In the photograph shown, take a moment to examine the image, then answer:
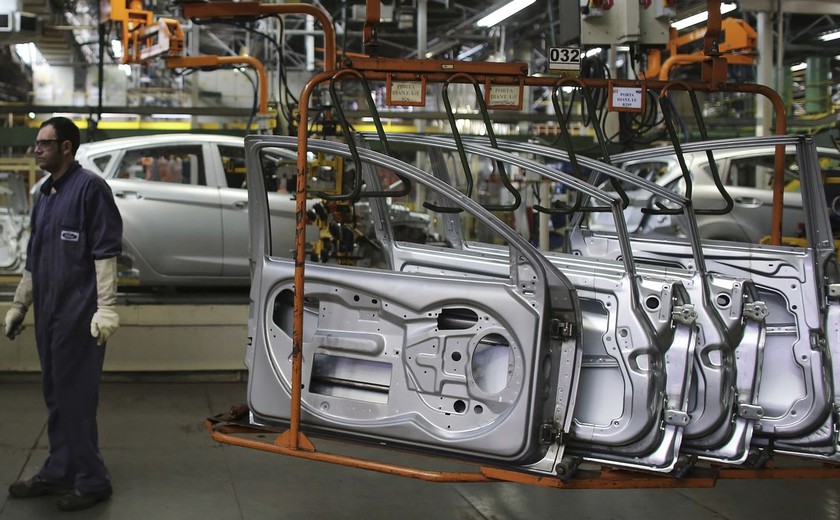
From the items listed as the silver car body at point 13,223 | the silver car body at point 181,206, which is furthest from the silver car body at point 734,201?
the silver car body at point 13,223

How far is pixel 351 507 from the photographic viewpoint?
4.89m

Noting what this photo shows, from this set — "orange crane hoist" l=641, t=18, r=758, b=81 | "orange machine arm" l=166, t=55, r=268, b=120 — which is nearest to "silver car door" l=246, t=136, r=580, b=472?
"orange machine arm" l=166, t=55, r=268, b=120

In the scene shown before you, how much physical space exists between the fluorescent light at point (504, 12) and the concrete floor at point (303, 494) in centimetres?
365

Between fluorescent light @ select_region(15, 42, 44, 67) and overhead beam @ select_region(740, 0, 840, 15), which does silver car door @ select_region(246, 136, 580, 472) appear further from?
fluorescent light @ select_region(15, 42, 44, 67)

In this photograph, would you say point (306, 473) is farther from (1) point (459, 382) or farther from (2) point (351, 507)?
(1) point (459, 382)

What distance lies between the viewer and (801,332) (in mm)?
4234

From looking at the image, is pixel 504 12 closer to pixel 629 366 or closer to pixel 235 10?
pixel 235 10

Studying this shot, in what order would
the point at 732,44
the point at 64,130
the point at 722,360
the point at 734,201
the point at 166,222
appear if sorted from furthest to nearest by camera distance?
the point at 732,44, the point at 734,201, the point at 166,222, the point at 64,130, the point at 722,360

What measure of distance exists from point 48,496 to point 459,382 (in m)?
2.44

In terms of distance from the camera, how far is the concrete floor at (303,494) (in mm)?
4762

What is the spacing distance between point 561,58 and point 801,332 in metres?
1.70

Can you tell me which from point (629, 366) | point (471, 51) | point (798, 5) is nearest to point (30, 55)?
point (471, 51)

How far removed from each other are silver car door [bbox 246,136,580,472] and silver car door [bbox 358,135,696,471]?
235 millimetres

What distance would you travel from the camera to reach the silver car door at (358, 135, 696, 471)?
3.79m
